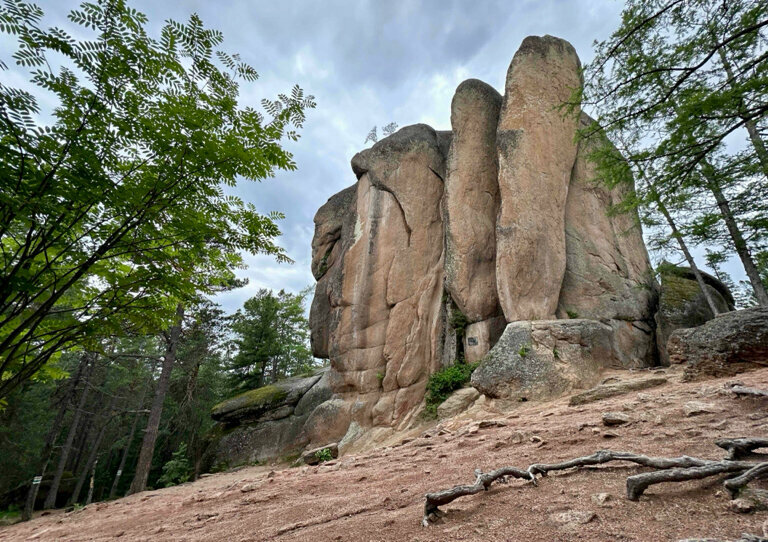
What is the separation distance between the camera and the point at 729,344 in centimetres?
614

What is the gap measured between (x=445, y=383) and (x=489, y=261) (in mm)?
4991

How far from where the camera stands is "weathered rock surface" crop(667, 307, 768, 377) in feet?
19.4

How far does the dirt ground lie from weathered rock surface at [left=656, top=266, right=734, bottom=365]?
22.8ft

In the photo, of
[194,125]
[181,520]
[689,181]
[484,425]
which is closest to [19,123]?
[194,125]

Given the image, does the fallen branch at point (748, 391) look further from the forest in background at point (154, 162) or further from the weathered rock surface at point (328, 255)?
the weathered rock surface at point (328, 255)

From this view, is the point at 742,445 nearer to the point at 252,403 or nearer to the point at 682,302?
the point at 682,302

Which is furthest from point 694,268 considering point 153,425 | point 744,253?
point 153,425

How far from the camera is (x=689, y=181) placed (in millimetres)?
6402

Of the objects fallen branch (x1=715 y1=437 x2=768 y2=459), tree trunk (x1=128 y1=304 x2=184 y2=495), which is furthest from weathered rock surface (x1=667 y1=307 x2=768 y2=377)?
tree trunk (x1=128 y1=304 x2=184 y2=495)

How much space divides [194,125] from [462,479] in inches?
168

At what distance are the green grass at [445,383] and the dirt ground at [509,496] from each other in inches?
207

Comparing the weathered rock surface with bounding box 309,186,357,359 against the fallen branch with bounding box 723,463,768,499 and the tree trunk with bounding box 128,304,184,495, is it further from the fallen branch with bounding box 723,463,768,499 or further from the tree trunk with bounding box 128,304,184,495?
the fallen branch with bounding box 723,463,768,499

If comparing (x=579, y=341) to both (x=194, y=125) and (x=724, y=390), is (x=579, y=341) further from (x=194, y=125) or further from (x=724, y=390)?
(x=194, y=125)

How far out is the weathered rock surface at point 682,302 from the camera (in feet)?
39.4
